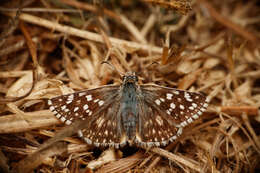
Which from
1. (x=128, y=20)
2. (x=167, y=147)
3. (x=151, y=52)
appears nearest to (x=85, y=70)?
(x=151, y=52)

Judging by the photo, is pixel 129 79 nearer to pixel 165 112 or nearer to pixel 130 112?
pixel 130 112

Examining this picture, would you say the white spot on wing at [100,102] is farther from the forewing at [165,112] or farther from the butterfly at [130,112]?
the forewing at [165,112]

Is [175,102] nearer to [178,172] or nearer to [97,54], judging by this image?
[178,172]

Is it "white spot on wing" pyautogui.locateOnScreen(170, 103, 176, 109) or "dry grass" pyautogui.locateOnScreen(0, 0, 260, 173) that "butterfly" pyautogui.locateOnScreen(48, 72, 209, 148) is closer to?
"white spot on wing" pyautogui.locateOnScreen(170, 103, 176, 109)

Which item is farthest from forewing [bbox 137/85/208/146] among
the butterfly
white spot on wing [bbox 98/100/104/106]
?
white spot on wing [bbox 98/100/104/106]

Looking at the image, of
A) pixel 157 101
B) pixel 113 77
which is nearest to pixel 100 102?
pixel 113 77

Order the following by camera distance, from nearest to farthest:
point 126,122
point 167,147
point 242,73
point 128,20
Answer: point 126,122, point 167,147, point 242,73, point 128,20
